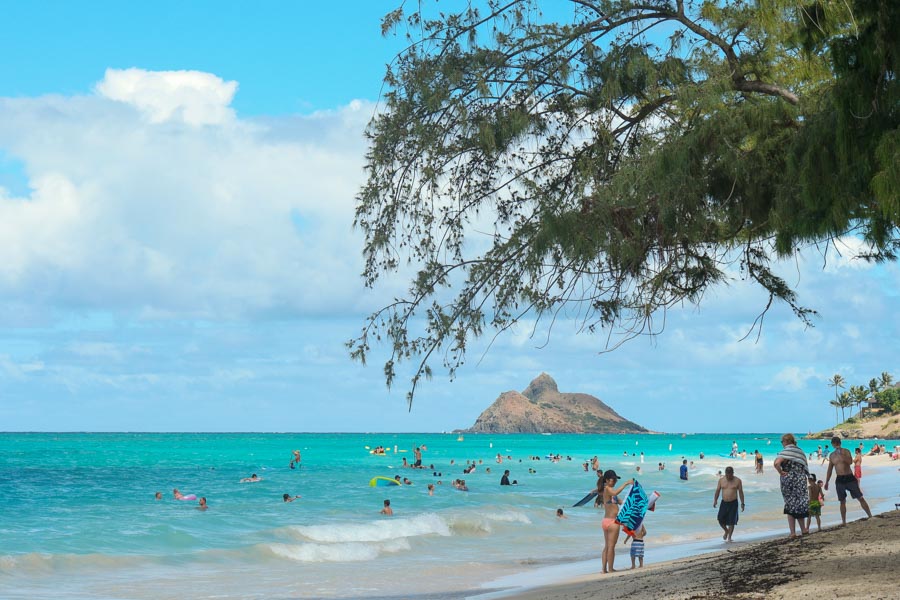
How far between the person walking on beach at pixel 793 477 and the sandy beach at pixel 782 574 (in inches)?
17.6

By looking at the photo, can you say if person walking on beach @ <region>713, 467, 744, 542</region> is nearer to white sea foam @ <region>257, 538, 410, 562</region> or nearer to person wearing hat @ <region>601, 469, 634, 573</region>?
person wearing hat @ <region>601, 469, 634, 573</region>

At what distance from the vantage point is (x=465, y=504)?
32469 millimetres

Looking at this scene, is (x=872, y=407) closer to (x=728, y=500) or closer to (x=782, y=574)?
(x=728, y=500)

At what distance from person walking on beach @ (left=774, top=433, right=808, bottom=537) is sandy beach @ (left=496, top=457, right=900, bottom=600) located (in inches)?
17.6

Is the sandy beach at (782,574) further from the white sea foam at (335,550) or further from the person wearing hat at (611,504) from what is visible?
the white sea foam at (335,550)

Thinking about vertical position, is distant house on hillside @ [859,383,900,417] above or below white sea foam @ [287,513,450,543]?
above

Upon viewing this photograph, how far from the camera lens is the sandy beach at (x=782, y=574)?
787 cm

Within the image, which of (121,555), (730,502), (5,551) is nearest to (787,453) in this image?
(730,502)

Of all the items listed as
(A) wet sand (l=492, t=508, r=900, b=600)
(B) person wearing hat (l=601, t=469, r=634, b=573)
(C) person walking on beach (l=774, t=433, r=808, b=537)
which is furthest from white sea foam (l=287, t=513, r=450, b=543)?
(C) person walking on beach (l=774, t=433, r=808, b=537)

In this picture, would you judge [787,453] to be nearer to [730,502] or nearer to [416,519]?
[730,502]

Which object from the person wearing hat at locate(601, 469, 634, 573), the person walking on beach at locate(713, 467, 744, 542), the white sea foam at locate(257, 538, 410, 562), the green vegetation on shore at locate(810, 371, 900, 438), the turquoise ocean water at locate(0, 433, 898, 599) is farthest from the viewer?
the green vegetation on shore at locate(810, 371, 900, 438)

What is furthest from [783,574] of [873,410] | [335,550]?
[873,410]

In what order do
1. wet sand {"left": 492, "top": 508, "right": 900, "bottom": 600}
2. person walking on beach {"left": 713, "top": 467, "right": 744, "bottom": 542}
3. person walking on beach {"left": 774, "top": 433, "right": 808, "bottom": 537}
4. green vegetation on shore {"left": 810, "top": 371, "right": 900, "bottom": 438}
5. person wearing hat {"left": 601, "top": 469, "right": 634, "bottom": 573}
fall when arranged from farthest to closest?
green vegetation on shore {"left": 810, "top": 371, "right": 900, "bottom": 438} → person walking on beach {"left": 713, "top": 467, "right": 744, "bottom": 542} → person walking on beach {"left": 774, "top": 433, "right": 808, "bottom": 537} → person wearing hat {"left": 601, "top": 469, "right": 634, "bottom": 573} → wet sand {"left": 492, "top": 508, "right": 900, "bottom": 600}

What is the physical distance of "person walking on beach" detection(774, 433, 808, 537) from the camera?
12206 mm
